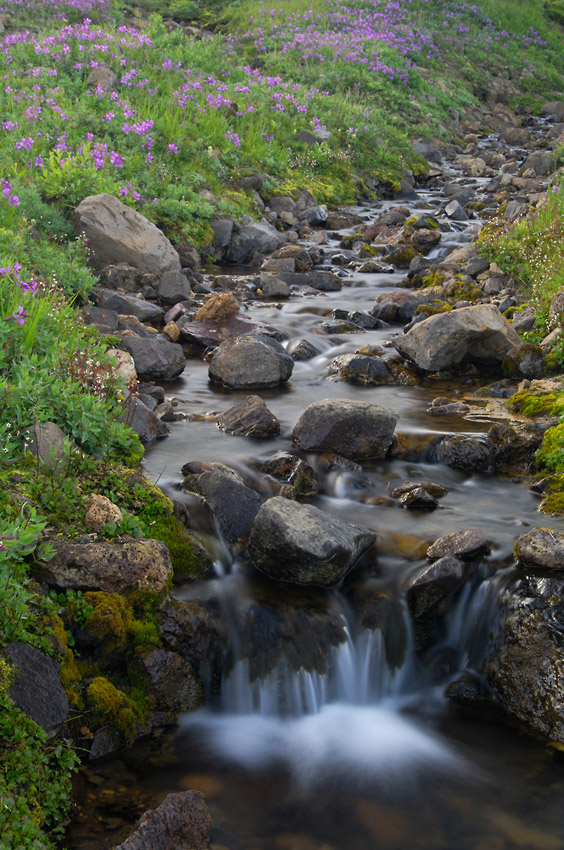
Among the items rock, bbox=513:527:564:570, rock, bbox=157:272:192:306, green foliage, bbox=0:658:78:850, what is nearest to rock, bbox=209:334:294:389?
rock, bbox=157:272:192:306

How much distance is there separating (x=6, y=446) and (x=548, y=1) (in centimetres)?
4428

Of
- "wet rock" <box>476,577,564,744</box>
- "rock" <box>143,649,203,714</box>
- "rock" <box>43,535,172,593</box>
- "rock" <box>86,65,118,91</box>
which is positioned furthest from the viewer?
"rock" <box>86,65,118,91</box>

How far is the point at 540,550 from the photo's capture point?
4.77m

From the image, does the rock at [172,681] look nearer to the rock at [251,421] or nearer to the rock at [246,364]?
the rock at [251,421]

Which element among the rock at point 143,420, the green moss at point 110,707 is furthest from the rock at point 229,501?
the green moss at point 110,707

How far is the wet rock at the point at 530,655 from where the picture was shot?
13.9 ft

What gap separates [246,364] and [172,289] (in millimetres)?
2690

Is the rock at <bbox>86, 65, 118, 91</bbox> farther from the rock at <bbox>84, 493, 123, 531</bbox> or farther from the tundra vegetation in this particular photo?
the rock at <bbox>84, 493, 123, 531</bbox>

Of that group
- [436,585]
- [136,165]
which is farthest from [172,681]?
[136,165]

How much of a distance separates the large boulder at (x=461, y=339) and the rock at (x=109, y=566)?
16.5 feet

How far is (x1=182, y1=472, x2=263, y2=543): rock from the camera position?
5.23m

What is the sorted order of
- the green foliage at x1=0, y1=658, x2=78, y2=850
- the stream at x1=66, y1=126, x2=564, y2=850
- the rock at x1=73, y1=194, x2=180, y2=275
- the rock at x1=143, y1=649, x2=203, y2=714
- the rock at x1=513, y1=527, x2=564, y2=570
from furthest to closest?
1. the rock at x1=73, y1=194, x2=180, y2=275
2. the rock at x1=513, y1=527, x2=564, y2=570
3. the rock at x1=143, y1=649, x2=203, y2=714
4. the stream at x1=66, y1=126, x2=564, y2=850
5. the green foliage at x1=0, y1=658, x2=78, y2=850

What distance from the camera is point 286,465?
616 cm

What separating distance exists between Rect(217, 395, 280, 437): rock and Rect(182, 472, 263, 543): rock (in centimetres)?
135
